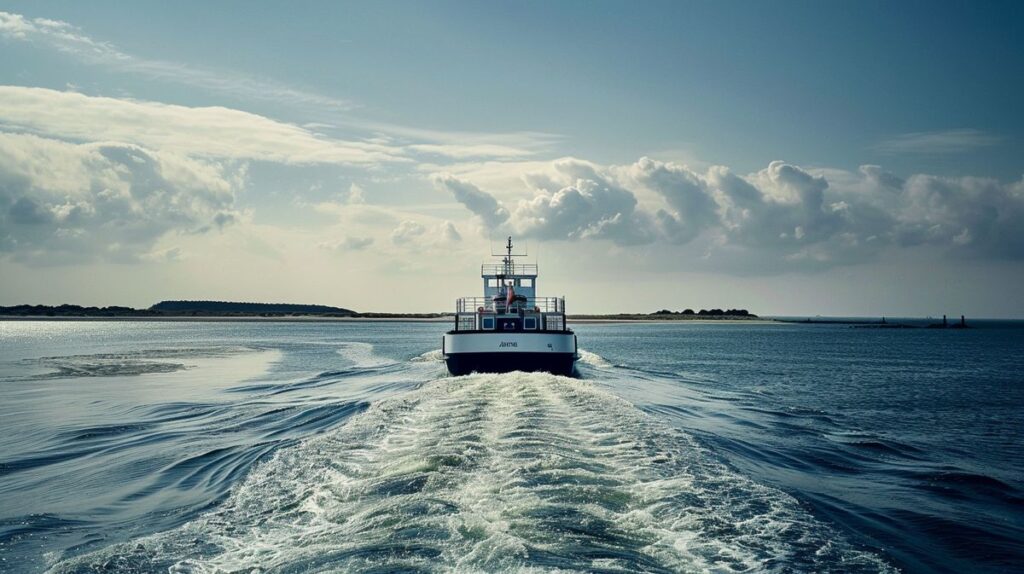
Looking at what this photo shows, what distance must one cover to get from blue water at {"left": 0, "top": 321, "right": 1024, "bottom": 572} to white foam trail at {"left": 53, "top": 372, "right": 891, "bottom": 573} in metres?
0.05

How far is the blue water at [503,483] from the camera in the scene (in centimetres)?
880

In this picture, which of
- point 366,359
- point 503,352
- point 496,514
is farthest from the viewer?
point 366,359

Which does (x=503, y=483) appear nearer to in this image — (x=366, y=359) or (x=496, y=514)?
(x=496, y=514)

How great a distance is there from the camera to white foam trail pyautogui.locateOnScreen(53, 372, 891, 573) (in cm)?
837

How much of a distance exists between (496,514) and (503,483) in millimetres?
1683

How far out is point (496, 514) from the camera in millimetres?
9781

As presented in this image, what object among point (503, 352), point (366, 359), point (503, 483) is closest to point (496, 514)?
point (503, 483)

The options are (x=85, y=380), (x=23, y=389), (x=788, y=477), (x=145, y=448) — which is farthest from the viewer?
(x=85, y=380)

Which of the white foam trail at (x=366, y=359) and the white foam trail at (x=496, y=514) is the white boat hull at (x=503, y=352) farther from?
the white foam trail at (x=366, y=359)

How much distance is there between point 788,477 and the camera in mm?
14484

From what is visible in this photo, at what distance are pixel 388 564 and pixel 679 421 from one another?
51.3ft

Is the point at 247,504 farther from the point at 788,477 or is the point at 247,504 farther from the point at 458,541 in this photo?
the point at 788,477

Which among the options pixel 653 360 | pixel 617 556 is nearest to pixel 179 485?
pixel 617 556

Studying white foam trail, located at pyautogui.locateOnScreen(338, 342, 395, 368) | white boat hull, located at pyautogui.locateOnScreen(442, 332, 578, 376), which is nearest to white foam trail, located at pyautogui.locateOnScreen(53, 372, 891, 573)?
white boat hull, located at pyautogui.locateOnScreen(442, 332, 578, 376)
